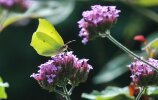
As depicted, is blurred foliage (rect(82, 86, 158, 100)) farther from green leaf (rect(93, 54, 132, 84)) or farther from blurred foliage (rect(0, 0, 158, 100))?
blurred foliage (rect(0, 0, 158, 100))

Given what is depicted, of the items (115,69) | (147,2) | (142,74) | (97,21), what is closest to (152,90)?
(142,74)

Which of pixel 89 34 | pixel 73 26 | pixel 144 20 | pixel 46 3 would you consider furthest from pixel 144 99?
pixel 73 26

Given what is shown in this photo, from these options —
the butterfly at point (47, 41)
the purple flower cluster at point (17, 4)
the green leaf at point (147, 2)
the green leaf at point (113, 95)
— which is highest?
the purple flower cluster at point (17, 4)

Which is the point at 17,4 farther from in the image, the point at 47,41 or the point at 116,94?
the point at 116,94

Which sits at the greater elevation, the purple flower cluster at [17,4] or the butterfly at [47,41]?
the purple flower cluster at [17,4]

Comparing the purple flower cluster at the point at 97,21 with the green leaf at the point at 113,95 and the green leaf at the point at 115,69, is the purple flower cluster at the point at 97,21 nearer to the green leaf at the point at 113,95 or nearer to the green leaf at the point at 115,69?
the green leaf at the point at 113,95

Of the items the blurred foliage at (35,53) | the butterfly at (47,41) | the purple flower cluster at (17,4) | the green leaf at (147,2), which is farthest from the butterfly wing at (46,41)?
the blurred foliage at (35,53)

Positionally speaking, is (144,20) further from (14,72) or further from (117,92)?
(117,92)

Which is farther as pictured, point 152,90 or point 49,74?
point 152,90
